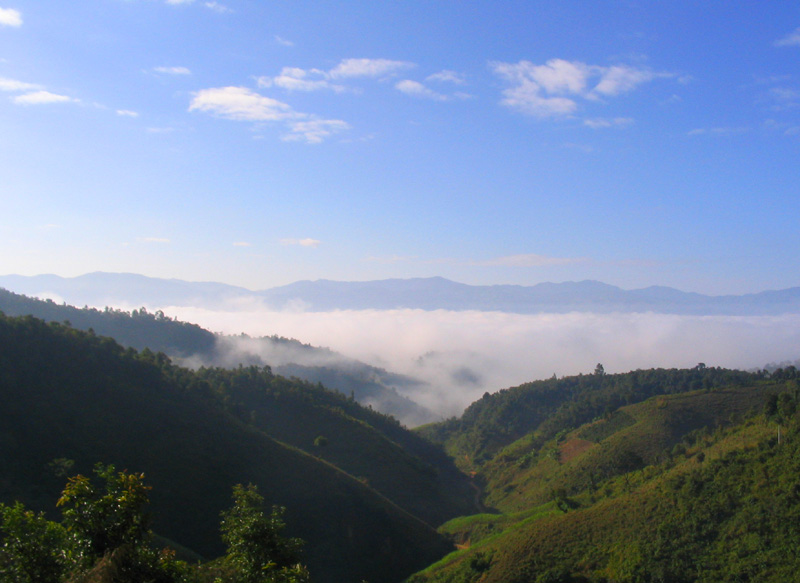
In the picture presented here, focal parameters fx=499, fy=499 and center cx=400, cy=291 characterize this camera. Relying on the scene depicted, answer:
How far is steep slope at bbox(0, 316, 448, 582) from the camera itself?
44.7 meters

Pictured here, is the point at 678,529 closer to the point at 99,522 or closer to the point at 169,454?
the point at 99,522

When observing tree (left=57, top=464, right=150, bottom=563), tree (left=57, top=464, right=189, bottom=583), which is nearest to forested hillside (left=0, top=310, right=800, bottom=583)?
tree (left=57, top=464, right=189, bottom=583)

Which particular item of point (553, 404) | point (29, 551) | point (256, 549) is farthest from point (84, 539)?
point (553, 404)

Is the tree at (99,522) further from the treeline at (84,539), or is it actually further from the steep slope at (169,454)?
the steep slope at (169,454)

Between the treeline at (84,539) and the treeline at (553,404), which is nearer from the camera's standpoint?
the treeline at (84,539)

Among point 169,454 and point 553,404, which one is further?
point 553,404

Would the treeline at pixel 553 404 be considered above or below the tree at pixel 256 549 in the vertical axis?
below

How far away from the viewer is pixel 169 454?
5172 cm

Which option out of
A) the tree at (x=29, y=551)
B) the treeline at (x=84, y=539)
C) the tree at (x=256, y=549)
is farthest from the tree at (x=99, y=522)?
the tree at (x=256, y=549)

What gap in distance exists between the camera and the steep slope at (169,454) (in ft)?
147

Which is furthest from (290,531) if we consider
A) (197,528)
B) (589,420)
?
(589,420)

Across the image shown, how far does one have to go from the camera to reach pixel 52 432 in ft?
153

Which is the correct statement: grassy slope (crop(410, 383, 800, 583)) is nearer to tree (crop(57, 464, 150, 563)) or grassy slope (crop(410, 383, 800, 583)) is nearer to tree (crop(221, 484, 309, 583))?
tree (crop(221, 484, 309, 583))

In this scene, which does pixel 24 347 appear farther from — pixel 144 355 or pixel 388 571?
pixel 388 571
